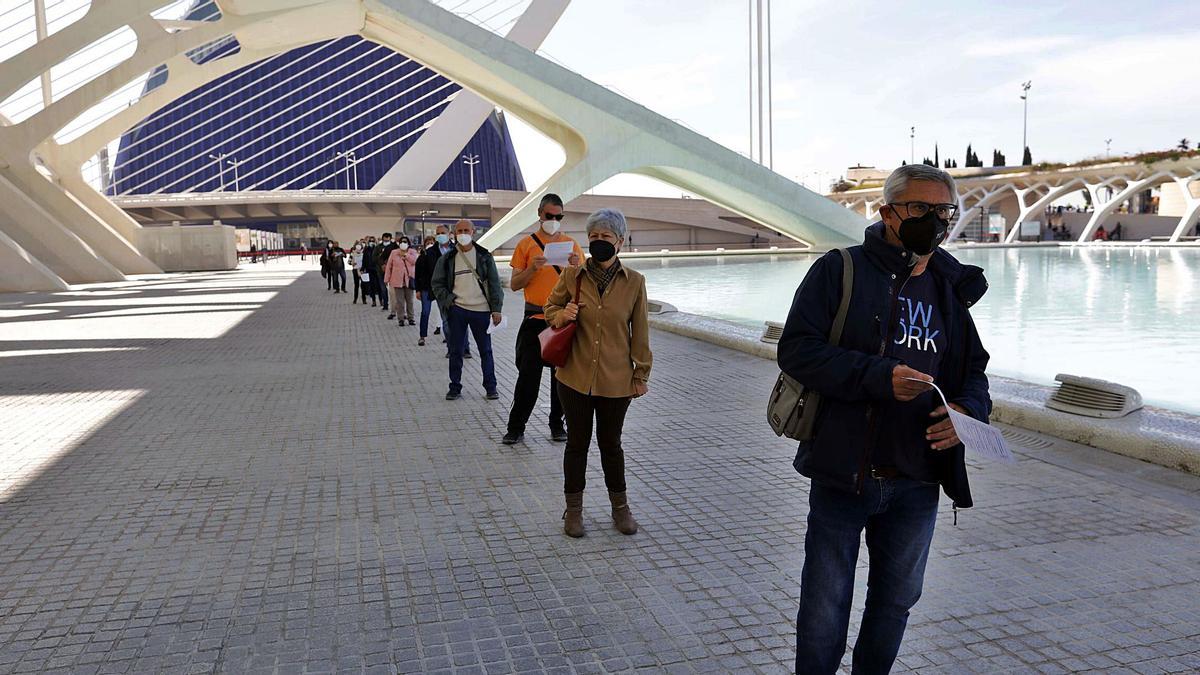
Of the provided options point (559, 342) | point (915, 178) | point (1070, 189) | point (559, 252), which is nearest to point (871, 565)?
point (915, 178)

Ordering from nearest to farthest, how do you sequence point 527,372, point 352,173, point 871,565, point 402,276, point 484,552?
1. point 871,565
2. point 484,552
3. point 527,372
4. point 402,276
5. point 352,173

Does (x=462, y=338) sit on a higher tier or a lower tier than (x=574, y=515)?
higher

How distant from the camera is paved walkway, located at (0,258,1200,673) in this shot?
301 cm

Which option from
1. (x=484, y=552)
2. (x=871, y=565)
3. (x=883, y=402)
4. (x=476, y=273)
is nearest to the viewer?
(x=883, y=402)

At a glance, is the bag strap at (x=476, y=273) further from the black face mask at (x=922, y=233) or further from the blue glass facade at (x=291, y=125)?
the blue glass facade at (x=291, y=125)

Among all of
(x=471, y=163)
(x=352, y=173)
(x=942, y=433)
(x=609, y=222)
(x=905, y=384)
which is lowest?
(x=942, y=433)

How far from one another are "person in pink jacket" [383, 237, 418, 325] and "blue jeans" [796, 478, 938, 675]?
40.1 ft

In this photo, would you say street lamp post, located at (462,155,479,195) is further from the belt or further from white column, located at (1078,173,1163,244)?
the belt

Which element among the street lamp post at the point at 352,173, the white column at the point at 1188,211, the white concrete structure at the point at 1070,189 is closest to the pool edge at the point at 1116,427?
the white concrete structure at the point at 1070,189

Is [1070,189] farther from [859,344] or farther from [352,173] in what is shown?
[859,344]

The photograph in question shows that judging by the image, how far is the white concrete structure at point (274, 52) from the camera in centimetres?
2677

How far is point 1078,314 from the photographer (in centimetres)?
1477

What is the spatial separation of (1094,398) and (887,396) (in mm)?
4289

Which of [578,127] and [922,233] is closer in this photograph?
[922,233]
